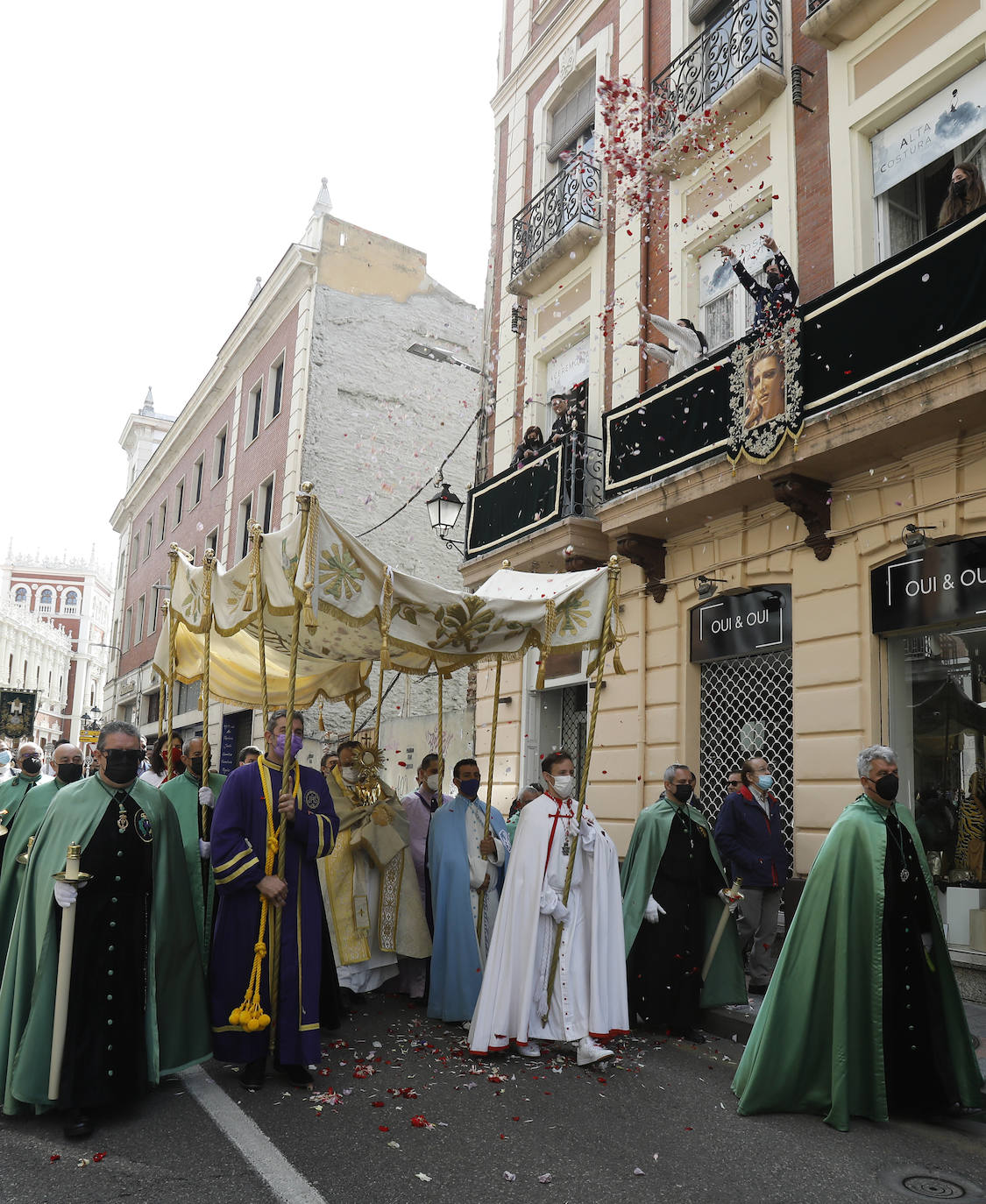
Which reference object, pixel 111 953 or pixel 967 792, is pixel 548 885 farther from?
pixel 967 792

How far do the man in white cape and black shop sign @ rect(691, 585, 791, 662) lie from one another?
4289 mm

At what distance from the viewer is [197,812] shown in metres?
6.75

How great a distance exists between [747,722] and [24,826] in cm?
712

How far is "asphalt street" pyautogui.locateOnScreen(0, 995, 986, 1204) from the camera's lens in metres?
4.12

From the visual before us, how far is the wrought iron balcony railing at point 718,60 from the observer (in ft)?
35.7

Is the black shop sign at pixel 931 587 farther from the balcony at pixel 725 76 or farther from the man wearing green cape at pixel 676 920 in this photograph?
the balcony at pixel 725 76

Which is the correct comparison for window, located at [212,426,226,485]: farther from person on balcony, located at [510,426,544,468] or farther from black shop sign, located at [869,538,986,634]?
black shop sign, located at [869,538,986,634]

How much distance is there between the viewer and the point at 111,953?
498cm

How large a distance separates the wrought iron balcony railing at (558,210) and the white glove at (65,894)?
11284 mm

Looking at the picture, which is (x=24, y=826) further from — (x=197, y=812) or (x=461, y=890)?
(x=461, y=890)

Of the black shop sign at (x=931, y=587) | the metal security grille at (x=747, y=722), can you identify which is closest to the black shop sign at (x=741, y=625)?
the metal security grille at (x=747, y=722)

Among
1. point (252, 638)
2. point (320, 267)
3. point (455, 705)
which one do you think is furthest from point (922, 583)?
point (320, 267)

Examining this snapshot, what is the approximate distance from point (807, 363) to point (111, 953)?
752 centimetres

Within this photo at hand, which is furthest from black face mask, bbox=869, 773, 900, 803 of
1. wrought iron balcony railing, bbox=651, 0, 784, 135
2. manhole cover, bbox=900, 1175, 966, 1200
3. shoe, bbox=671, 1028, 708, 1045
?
wrought iron balcony railing, bbox=651, 0, 784, 135
